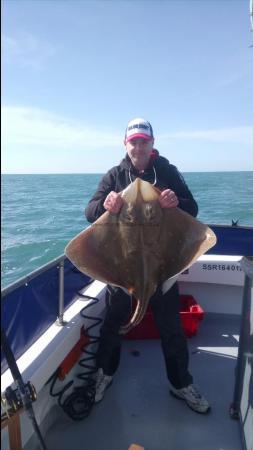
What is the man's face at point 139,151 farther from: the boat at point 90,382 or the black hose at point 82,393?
the black hose at point 82,393

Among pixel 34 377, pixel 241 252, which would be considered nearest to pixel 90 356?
pixel 34 377

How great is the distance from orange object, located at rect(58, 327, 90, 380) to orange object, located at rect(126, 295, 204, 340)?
0.90 meters

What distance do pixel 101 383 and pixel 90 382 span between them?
4.2 inches

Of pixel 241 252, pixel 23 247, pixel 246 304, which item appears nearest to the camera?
pixel 246 304

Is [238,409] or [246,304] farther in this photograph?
[238,409]

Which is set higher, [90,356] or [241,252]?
[241,252]

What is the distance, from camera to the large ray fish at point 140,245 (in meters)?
2.41

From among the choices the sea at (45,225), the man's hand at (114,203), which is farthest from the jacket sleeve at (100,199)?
Answer: the sea at (45,225)

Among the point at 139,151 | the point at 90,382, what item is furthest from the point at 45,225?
the point at 139,151

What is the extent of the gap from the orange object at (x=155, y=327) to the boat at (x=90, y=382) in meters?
0.02

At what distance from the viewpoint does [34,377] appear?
230 centimetres

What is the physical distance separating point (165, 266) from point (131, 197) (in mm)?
563

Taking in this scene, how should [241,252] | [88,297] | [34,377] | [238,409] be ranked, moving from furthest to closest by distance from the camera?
[241,252] < [88,297] < [238,409] < [34,377]

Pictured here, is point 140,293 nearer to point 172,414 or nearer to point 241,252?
point 172,414
